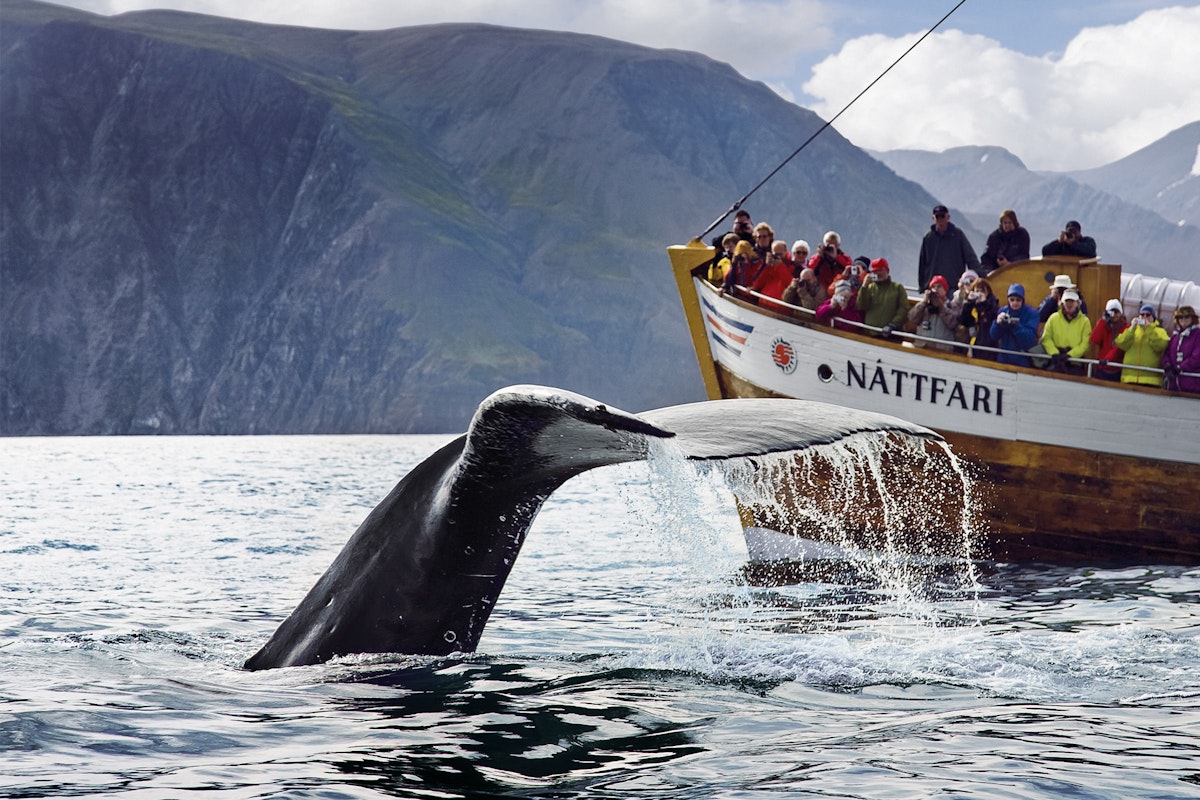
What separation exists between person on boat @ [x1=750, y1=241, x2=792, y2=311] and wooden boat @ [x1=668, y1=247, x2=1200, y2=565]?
0.33 m

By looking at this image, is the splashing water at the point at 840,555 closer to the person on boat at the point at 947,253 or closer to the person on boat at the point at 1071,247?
the person on boat at the point at 947,253

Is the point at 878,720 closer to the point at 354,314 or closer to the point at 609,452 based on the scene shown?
the point at 609,452

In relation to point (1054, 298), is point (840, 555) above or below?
below

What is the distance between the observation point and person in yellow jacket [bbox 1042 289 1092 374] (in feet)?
41.6

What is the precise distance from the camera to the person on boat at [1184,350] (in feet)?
40.2

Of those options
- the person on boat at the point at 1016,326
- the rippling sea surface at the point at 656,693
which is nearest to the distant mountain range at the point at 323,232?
the person on boat at the point at 1016,326

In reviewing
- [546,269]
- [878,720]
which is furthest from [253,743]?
[546,269]

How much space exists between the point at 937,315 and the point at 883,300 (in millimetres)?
588

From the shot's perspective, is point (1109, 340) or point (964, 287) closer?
point (1109, 340)

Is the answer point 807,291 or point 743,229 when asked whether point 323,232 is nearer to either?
point 743,229

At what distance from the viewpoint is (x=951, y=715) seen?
18.1 feet

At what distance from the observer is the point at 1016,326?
41.9 ft

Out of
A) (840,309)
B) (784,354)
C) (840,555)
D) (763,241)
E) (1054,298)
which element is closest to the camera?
(1054,298)

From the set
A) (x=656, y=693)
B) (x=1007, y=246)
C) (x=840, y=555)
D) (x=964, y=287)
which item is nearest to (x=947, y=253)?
(x=1007, y=246)
